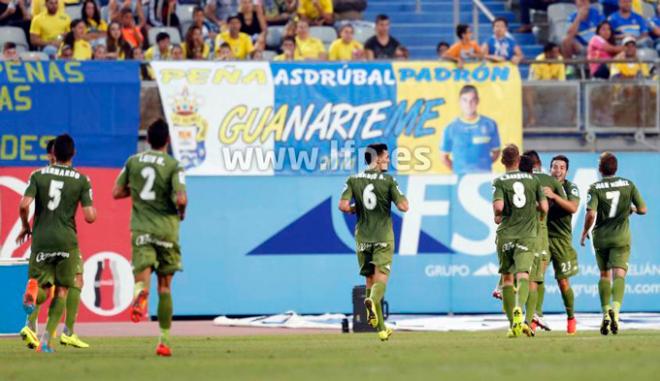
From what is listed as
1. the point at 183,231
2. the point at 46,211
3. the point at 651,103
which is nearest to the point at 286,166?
the point at 183,231

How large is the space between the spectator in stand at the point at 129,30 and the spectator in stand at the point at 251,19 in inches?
79.6

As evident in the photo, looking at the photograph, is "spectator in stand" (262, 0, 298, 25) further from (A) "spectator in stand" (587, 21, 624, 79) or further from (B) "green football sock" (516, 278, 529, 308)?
(B) "green football sock" (516, 278, 529, 308)

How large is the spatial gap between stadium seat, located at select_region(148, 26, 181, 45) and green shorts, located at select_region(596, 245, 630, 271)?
10586 mm

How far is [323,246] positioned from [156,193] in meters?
11.7

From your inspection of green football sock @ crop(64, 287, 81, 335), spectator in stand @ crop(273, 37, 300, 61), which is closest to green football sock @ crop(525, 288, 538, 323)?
green football sock @ crop(64, 287, 81, 335)

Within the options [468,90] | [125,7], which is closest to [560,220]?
[468,90]

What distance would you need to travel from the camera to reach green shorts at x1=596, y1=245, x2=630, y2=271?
20281 mm

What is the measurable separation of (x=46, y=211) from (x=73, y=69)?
875cm

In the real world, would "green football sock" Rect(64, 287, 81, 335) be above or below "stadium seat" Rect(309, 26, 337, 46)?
below

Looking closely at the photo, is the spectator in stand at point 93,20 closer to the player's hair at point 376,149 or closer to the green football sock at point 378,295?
the player's hair at point 376,149

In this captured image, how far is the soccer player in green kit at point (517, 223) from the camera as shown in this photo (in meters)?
19.0

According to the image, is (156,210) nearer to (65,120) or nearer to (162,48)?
(65,120)

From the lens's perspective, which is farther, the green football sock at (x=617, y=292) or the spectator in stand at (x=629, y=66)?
the spectator in stand at (x=629, y=66)

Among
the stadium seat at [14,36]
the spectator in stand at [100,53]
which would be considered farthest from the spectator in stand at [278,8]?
the stadium seat at [14,36]
